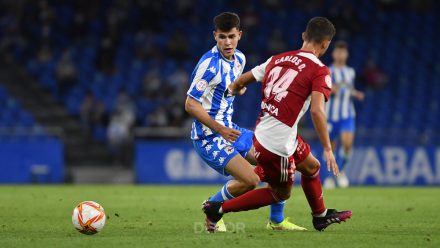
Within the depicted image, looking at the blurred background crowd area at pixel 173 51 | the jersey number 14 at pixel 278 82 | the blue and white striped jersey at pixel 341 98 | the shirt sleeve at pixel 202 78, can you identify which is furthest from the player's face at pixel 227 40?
the blurred background crowd area at pixel 173 51

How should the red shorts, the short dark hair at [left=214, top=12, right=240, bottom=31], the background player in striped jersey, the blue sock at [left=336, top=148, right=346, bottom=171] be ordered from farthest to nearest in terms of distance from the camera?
the blue sock at [left=336, top=148, right=346, bottom=171], the background player in striped jersey, the short dark hair at [left=214, top=12, right=240, bottom=31], the red shorts

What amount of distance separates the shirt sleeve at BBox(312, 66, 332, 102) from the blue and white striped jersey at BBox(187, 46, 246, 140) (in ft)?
4.25

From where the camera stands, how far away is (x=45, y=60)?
22969 mm

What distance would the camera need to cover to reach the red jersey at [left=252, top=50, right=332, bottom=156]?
25.0ft

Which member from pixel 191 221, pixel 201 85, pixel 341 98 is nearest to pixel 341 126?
pixel 341 98

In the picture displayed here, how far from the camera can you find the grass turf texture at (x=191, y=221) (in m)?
7.26

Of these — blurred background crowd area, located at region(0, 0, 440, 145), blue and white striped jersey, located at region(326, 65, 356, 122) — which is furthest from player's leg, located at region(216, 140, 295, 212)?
blurred background crowd area, located at region(0, 0, 440, 145)

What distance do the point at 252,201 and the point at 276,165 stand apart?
485 millimetres

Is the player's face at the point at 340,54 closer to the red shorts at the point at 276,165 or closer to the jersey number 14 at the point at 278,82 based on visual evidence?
the red shorts at the point at 276,165

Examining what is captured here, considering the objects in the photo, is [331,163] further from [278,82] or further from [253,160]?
[253,160]

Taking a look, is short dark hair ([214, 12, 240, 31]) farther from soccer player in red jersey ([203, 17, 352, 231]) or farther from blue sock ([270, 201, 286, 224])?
blue sock ([270, 201, 286, 224])

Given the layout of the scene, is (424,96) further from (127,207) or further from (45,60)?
(127,207)

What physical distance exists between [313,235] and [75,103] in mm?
15101

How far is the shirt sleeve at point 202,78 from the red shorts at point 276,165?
31.7 inches
